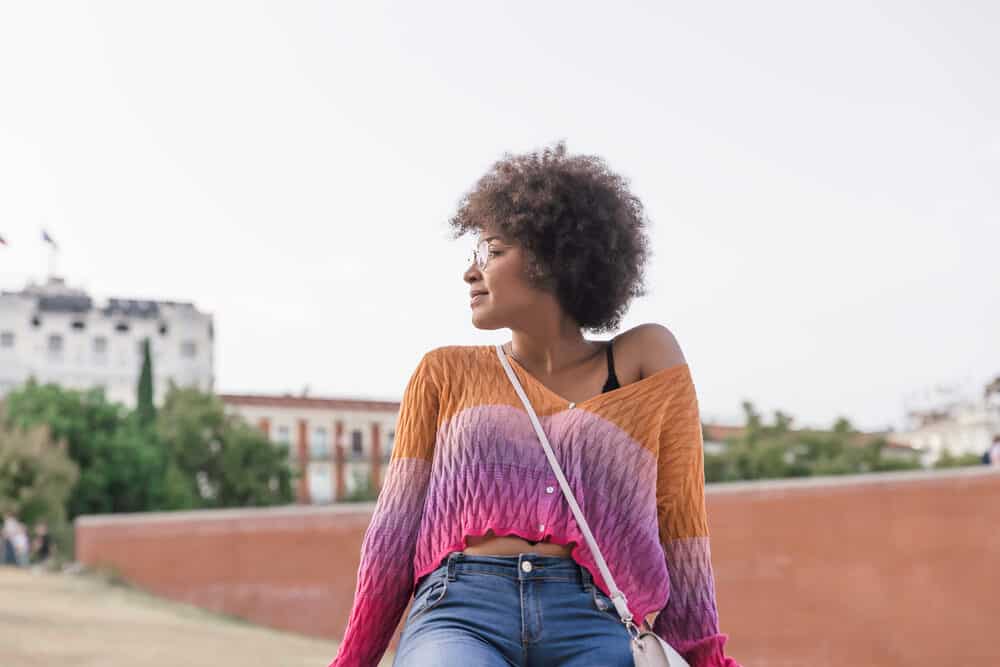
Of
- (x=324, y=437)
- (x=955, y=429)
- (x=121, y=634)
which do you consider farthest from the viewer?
(x=955, y=429)

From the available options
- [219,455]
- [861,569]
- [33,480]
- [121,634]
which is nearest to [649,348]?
[861,569]

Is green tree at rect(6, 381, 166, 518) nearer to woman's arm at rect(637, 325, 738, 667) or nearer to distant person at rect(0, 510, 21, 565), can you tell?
distant person at rect(0, 510, 21, 565)

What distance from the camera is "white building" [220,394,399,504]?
204 ft

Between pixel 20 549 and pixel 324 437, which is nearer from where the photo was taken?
pixel 20 549

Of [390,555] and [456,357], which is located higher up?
[456,357]

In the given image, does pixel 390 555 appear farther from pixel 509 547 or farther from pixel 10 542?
pixel 10 542

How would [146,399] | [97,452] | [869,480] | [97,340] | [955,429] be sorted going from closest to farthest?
[869,480]
[97,452]
[146,399]
[97,340]
[955,429]

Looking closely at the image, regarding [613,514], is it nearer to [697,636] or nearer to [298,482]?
[697,636]

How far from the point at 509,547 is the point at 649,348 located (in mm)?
454

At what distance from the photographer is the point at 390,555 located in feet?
7.66

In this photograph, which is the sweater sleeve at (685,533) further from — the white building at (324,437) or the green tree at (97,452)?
the white building at (324,437)

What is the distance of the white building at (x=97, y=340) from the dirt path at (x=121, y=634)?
39.7 m

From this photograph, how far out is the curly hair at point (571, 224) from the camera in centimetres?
245

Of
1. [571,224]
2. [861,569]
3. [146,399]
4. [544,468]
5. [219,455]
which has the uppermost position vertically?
[146,399]
